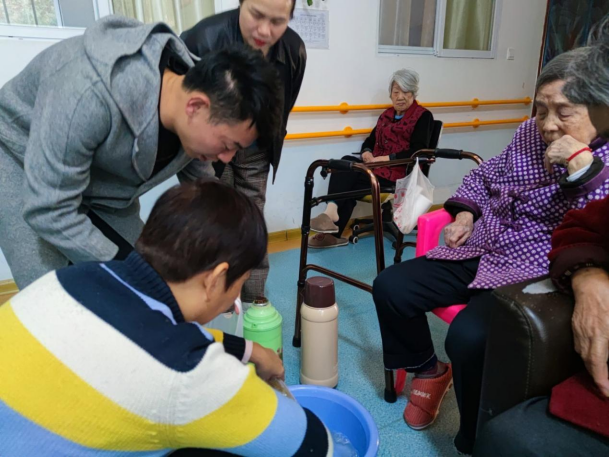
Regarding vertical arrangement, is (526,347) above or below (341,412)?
above

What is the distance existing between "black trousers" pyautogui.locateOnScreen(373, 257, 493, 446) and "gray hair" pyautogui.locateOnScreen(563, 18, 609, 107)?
50 centimetres

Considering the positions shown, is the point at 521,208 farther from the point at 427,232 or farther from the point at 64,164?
the point at 64,164

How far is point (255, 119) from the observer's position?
0.92 m


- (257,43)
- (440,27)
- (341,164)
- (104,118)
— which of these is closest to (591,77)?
(341,164)

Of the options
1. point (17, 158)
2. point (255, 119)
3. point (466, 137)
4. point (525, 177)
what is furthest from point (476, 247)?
point (466, 137)

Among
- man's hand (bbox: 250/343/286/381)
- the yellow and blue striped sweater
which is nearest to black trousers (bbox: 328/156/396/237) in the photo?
man's hand (bbox: 250/343/286/381)

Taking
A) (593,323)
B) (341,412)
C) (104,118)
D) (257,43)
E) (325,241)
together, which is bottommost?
(325,241)

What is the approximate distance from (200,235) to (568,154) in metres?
0.92

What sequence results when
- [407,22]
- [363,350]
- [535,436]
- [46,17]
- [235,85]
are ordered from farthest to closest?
[407,22] → [46,17] → [363,350] → [235,85] → [535,436]

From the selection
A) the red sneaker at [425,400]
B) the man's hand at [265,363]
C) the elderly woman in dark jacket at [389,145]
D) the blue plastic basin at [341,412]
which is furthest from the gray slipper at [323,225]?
the man's hand at [265,363]

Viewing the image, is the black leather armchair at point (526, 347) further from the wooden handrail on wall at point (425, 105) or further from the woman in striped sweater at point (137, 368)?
the wooden handrail on wall at point (425, 105)

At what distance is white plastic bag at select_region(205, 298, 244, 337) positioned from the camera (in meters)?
1.31

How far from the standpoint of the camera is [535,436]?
0.76 metres

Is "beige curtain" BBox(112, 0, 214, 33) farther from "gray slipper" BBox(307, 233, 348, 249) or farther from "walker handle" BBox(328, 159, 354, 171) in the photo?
"gray slipper" BBox(307, 233, 348, 249)
